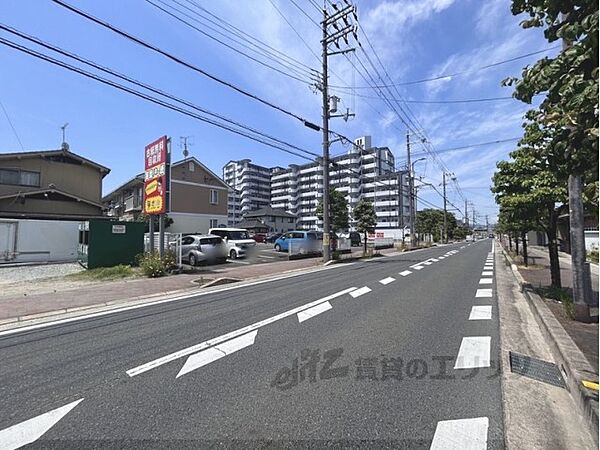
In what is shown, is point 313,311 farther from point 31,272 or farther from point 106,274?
point 31,272

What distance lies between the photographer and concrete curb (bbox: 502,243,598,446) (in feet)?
8.92

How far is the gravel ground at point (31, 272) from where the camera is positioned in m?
11.7

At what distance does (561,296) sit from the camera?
283 inches

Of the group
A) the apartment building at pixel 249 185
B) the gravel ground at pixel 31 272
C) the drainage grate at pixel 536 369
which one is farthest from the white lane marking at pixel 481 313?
the apartment building at pixel 249 185

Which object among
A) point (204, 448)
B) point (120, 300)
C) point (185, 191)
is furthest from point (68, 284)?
point (185, 191)

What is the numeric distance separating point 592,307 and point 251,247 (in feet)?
53.2

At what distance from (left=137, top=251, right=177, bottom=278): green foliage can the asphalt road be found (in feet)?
19.0

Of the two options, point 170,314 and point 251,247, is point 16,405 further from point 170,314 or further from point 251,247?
point 251,247

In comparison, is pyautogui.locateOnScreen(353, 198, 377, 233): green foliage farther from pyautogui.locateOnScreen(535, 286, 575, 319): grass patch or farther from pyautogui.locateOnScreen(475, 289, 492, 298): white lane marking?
pyautogui.locateOnScreen(535, 286, 575, 319): grass patch

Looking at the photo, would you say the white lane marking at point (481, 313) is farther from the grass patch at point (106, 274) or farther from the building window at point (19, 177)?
the building window at point (19, 177)

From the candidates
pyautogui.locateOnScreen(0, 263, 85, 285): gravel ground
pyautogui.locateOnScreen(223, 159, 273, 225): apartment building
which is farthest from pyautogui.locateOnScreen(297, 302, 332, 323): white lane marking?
pyautogui.locateOnScreen(223, 159, 273, 225): apartment building

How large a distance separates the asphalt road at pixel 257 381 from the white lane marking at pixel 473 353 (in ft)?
0.09

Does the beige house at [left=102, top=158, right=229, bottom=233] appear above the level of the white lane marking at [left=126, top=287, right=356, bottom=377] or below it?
above

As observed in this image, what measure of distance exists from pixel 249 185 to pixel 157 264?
92.6m
